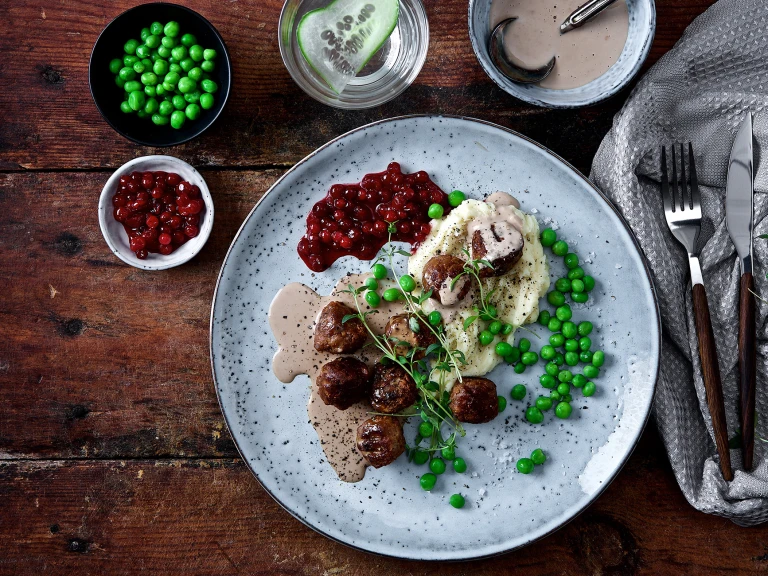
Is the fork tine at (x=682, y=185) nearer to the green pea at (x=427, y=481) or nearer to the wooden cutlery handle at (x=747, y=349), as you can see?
the wooden cutlery handle at (x=747, y=349)

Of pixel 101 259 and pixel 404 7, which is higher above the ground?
pixel 404 7

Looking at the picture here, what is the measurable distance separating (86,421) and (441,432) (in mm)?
2150

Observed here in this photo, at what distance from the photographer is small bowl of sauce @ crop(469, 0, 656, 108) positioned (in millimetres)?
3377

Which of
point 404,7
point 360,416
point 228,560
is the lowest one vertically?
point 228,560

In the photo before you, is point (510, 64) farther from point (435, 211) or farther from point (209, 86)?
point (209, 86)

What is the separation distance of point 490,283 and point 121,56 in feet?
8.23

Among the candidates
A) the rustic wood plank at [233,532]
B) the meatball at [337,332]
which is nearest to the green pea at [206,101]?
the meatball at [337,332]

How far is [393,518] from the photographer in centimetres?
359

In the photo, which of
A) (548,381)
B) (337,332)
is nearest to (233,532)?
(337,332)

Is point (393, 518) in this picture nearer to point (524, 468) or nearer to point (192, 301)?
point (524, 468)

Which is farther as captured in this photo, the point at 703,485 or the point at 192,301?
the point at 192,301

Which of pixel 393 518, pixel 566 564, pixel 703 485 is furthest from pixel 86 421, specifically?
pixel 703 485

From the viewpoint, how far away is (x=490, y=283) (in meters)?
3.46

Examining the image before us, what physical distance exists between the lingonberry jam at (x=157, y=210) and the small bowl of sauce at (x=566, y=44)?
1879mm
